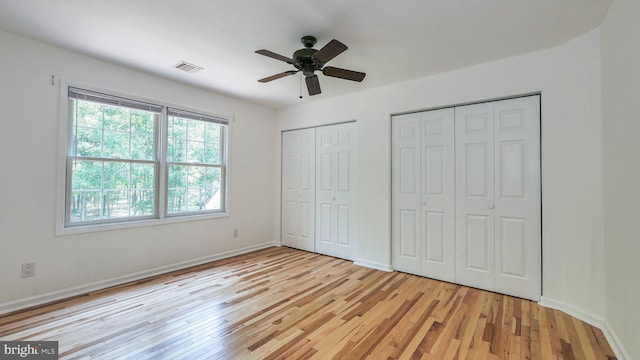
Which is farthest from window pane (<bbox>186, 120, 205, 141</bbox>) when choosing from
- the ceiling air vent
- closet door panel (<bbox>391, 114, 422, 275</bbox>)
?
closet door panel (<bbox>391, 114, 422, 275</bbox>)

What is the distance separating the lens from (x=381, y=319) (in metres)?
2.38

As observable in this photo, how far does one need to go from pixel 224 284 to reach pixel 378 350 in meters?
1.93

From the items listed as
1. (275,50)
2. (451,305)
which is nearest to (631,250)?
(451,305)

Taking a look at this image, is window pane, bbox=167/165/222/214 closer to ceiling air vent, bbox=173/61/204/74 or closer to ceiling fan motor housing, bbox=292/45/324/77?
ceiling air vent, bbox=173/61/204/74

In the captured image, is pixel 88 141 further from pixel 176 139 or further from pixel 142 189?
pixel 176 139

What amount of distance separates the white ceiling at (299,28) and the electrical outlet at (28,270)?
213 cm

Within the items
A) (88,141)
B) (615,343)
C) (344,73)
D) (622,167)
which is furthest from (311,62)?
(615,343)

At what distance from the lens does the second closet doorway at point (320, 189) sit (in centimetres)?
419

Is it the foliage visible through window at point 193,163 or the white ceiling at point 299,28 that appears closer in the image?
the white ceiling at point 299,28

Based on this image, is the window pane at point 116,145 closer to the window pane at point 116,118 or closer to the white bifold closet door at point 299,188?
the window pane at point 116,118

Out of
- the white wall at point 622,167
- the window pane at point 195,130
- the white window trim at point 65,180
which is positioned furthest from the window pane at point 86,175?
the white wall at point 622,167

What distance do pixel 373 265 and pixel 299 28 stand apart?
301 cm

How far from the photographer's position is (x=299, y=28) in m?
2.34

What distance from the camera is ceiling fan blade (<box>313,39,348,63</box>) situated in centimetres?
204
